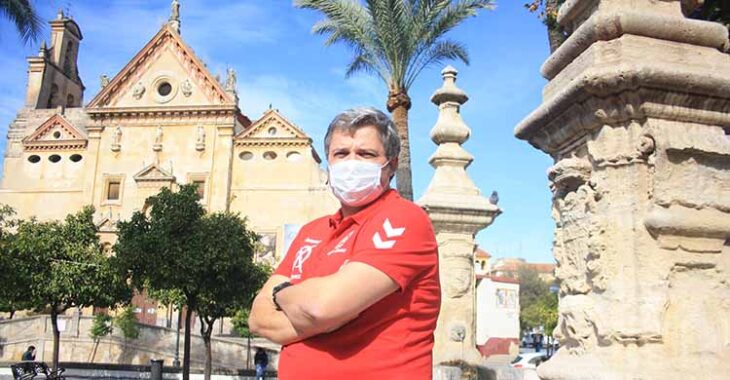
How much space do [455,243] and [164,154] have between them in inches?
1309

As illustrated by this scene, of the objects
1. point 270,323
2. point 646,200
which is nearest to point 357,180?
point 270,323

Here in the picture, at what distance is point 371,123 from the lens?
2.18m

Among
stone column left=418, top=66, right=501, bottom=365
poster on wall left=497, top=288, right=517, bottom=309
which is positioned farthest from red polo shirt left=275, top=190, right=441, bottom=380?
poster on wall left=497, top=288, right=517, bottom=309

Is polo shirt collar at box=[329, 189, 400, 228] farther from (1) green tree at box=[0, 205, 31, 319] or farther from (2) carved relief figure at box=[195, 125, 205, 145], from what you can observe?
(2) carved relief figure at box=[195, 125, 205, 145]

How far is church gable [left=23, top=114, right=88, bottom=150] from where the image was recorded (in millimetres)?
38000

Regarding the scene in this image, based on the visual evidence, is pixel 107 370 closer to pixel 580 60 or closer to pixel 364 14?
pixel 364 14

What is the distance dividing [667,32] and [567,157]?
2.62 feet

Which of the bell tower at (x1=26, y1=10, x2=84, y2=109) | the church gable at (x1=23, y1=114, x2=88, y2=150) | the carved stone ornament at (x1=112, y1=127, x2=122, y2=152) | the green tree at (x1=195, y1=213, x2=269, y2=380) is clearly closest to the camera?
the green tree at (x1=195, y1=213, x2=269, y2=380)

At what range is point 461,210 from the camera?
6801 millimetres

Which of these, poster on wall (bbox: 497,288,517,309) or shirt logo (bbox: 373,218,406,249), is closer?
shirt logo (bbox: 373,218,406,249)

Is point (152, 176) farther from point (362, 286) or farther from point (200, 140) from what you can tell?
point (362, 286)

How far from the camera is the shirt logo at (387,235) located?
1888 mm

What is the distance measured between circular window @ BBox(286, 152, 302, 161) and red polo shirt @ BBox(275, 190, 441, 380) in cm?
3423

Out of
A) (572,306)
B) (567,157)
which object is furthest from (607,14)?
(572,306)
